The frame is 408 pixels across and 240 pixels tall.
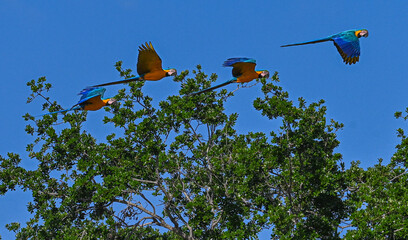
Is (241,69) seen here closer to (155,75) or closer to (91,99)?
(155,75)

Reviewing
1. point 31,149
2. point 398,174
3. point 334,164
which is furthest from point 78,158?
point 398,174

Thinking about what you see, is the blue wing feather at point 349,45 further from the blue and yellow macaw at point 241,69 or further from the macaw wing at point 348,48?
the blue and yellow macaw at point 241,69

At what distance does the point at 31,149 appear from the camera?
17047 millimetres

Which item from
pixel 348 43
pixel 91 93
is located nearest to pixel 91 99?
pixel 91 93

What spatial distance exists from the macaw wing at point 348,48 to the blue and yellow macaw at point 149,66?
3703 millimetres

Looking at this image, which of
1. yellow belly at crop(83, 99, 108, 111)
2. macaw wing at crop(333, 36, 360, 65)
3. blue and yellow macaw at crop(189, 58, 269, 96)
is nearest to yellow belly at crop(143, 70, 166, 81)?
blue and yellow macaw at crop(189, 58, 269, 96)

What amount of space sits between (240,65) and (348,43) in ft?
8.01

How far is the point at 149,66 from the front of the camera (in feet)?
43.2

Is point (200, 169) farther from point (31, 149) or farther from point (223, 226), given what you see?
point (31, 149)

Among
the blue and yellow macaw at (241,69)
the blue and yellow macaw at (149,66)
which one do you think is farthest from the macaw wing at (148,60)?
the blue and yellow macaw at (241,69)

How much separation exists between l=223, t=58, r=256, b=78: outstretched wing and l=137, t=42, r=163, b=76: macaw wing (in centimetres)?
144

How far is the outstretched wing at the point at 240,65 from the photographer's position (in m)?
13.1

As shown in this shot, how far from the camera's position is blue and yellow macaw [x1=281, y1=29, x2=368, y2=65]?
1202 centimetres

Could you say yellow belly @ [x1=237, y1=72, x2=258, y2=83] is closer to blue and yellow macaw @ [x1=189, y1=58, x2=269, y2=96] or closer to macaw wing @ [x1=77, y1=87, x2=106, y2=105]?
blue and yellow macaw @ [x1=189, y1=58, x2=269, y2=96]
